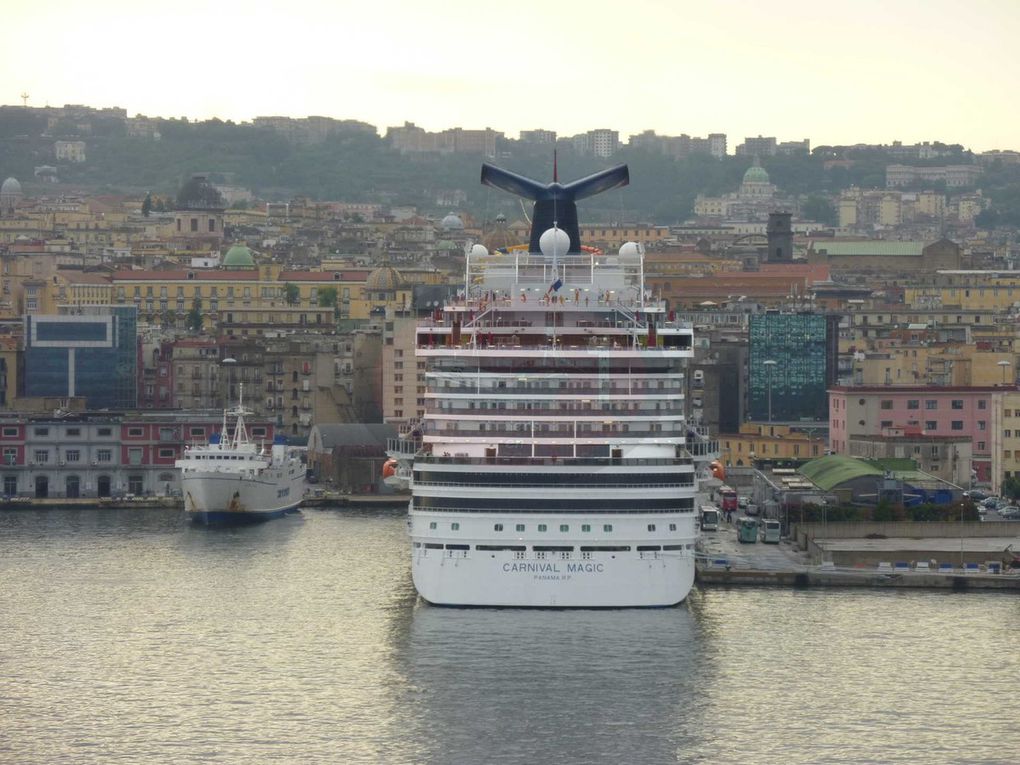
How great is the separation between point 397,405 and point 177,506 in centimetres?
1388

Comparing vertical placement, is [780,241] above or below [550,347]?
above

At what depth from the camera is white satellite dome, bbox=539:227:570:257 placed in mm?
69250

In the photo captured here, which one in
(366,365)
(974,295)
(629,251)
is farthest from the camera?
(974,295)

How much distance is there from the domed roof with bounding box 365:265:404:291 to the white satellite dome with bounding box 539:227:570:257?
67.8 meters

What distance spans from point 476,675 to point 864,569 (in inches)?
694

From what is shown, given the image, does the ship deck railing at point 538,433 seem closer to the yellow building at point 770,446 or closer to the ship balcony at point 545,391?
the ship balcony at point 545,391

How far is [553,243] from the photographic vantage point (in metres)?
69.2

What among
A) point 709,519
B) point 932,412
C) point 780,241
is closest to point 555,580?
point 709,519

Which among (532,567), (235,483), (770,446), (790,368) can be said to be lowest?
(532,567)

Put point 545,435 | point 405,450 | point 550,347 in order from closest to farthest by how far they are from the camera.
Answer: point 545,435
point 550,347
point 405,450

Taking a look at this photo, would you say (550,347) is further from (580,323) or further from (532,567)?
(532,567)

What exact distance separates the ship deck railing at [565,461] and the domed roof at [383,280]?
75.4 m

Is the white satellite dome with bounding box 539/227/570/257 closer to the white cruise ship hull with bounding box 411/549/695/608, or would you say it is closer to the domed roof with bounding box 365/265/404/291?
the white cruise ship hull with bounding box 411/549/695/608

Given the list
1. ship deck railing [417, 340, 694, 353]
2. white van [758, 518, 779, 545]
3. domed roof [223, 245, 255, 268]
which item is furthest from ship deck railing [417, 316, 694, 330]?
domed roof [223, 245, 255, 268]
